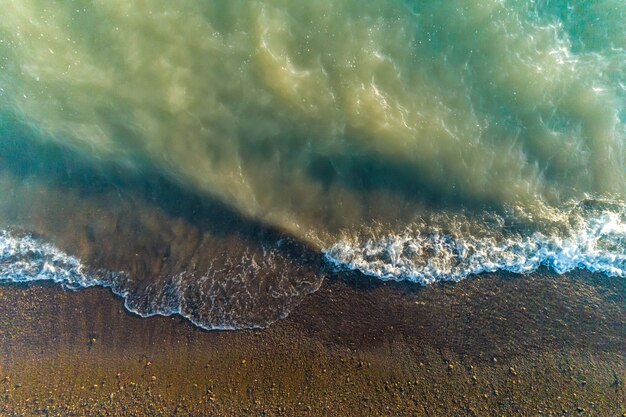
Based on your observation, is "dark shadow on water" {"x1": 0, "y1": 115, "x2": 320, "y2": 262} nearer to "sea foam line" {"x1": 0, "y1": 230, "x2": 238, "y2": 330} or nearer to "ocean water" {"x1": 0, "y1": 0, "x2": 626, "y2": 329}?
"ocean water" {"x1": 0, "y1": 0, "x2": 626, "y2": 329}

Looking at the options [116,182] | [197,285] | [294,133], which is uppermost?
[294,133]

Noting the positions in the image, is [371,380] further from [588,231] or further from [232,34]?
[232,34]

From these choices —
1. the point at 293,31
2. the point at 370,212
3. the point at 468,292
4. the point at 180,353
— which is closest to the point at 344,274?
the point at 370,212

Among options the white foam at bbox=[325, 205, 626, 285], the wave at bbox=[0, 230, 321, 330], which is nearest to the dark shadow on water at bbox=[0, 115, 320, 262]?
the wave at bbox=[0, 230, 321, 330]

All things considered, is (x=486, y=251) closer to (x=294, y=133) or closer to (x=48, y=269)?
(x=294, y=133)

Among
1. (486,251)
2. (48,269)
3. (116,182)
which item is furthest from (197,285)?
(486,251)

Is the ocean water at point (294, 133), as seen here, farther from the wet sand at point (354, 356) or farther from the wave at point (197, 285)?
the wet sand at point (354, 356)

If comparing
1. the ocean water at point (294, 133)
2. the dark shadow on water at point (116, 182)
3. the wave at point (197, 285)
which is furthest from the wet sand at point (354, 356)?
the dark shadow on water at point (116, 182)
